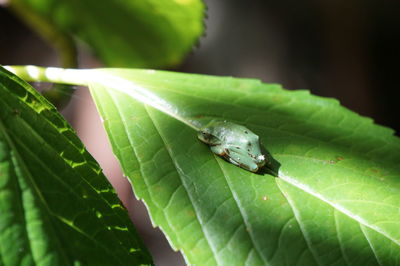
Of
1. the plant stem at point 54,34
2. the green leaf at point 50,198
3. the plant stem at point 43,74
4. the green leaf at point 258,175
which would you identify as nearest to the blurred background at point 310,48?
the plant stem at point 54,34

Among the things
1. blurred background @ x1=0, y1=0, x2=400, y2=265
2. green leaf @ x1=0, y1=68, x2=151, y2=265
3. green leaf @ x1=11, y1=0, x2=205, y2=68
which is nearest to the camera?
green leaf @ x1=0, y1=68, x2=151, y2=265

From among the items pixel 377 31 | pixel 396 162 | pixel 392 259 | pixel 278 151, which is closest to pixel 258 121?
pixel 278 151

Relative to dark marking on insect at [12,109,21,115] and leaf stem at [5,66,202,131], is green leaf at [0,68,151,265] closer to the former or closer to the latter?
dark marking on insect at [12,109,21,115]

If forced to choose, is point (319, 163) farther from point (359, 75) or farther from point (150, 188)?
point (359, 75)

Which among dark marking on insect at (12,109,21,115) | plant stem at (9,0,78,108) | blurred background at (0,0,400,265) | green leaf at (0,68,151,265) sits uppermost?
blurred background at (0,0,400,265)

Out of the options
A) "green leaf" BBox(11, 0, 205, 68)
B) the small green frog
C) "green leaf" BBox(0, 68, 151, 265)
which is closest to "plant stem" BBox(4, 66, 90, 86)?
"green leaf" BBox(0, 68, 151, 265)

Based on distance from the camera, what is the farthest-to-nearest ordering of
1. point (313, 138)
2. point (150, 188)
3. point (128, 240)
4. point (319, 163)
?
point (313, 138), point (319, 163), point (150, 188), point (128, 240)

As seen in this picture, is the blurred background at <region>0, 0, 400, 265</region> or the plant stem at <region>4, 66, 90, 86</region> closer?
the plant stem at <region>4, 66, 90, 86</region>

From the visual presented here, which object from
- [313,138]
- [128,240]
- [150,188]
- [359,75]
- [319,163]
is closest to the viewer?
[128,240]
